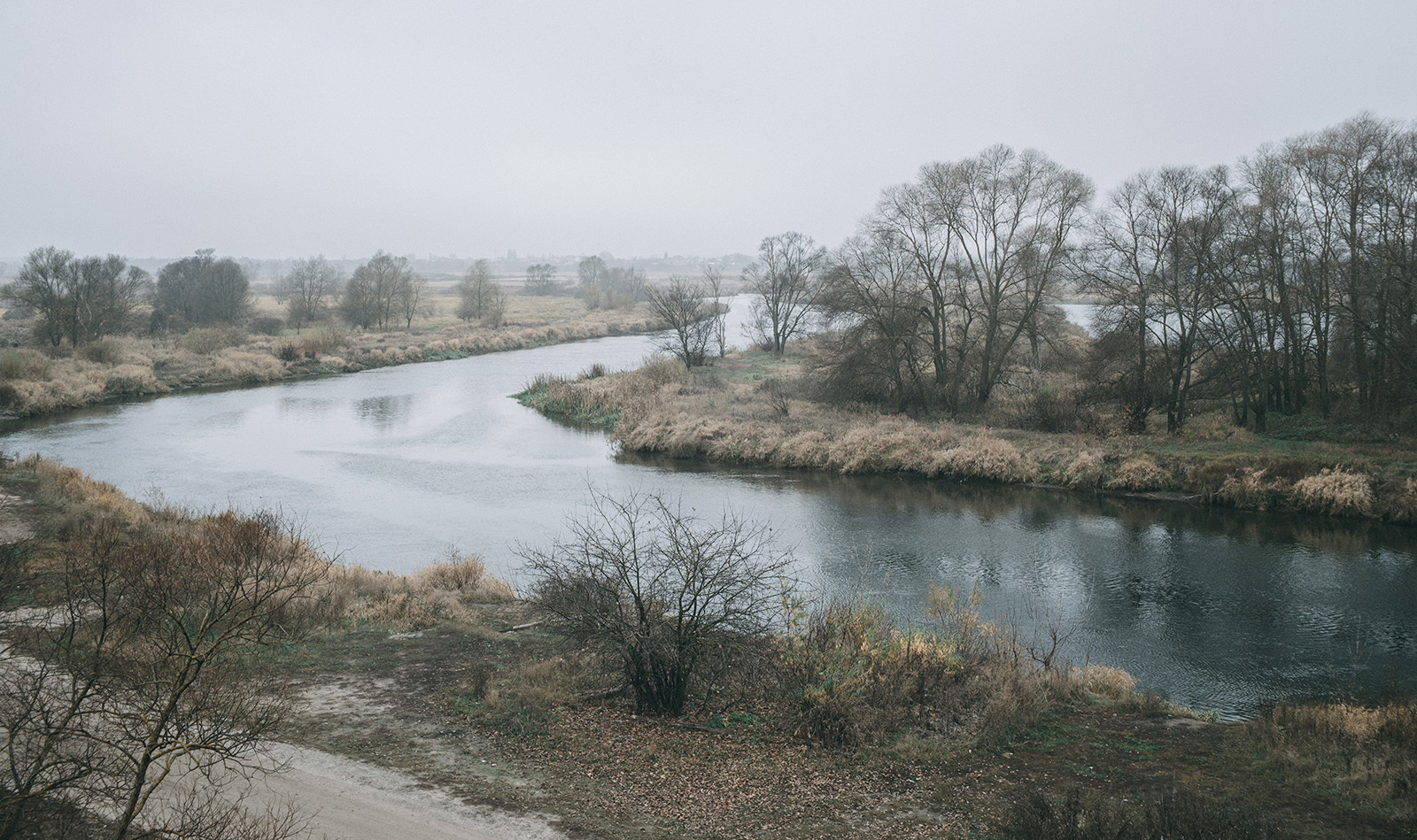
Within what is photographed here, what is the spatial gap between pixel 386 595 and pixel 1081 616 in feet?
41.1

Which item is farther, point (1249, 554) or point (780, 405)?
point (780, 405)

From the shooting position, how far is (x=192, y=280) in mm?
65062

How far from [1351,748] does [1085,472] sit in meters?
17.7

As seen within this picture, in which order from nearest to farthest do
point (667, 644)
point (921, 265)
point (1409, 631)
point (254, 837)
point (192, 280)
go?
point (254, 837), point (667, 644), point (1409, 631), point (921, 265), point (192, 280)

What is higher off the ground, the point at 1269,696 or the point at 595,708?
the point at 595,708

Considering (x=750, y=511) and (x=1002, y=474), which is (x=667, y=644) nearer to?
(x=750, y=511)

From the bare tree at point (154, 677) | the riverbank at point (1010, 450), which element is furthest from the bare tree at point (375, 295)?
the bare tree at point (154, 677)

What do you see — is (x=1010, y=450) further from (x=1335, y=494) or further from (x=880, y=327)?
(x=1335, y=494)

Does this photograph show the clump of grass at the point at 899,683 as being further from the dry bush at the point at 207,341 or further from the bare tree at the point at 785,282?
the dry bush at the point at 207,341

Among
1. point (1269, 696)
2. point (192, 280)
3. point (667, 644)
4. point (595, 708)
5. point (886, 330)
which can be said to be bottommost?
point (1269, 696)

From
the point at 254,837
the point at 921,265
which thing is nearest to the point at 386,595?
the point at 254,837

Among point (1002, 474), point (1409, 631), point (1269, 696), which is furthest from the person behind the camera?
point (1002, 474)

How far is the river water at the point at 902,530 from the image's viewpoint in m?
14.0

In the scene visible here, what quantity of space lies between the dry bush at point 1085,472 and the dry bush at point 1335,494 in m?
4.86
